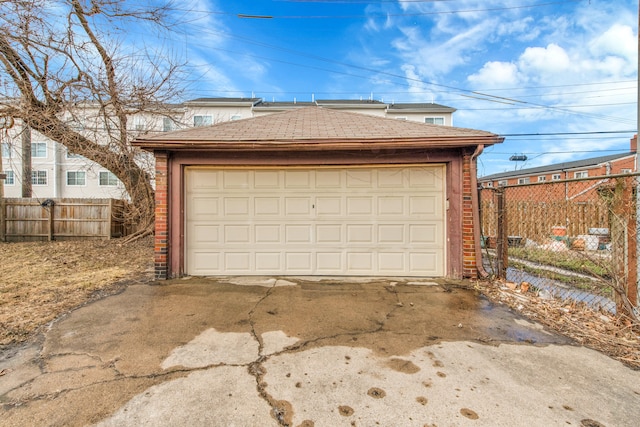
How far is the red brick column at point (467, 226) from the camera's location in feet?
16.5

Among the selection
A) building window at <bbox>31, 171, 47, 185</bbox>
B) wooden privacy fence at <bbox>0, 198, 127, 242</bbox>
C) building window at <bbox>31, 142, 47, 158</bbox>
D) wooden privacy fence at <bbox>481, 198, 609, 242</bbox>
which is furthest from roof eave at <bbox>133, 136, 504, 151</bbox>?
building window at <bbox>31, 142, 47, 158</bbox>

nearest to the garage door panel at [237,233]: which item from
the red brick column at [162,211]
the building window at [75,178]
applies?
the red brick column at [162,211]

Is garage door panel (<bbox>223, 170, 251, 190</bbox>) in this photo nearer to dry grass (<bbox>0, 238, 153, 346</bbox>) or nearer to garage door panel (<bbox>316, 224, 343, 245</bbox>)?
garage door panel (<bbox>316, 224, 343, 245</bbox>)

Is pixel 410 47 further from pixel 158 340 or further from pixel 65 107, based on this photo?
pixel 158 340

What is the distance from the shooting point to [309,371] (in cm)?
239

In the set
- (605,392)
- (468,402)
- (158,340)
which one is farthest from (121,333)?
(605,392)

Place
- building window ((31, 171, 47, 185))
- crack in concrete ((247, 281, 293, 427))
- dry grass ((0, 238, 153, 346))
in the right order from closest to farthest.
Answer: crack in concrete ((247, 281, 293, 427)) < dry grass ((0, 238, 153, 346)) < building window ((31, 171, 47, 185))

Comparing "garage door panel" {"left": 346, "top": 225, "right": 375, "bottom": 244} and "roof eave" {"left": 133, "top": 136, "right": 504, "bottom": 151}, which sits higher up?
"roof eave" {"left": 133, "top": 136, "right": 504, "bottom": 151}

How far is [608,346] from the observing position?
9.34 feet

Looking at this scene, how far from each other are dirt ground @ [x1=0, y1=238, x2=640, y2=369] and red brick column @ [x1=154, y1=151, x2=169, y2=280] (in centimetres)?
53

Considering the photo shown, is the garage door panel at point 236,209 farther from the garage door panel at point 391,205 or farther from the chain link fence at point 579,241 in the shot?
the chain link fence at point 579,241

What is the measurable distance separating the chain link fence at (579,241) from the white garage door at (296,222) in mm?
1857

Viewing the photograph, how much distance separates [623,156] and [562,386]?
3212 centimetres

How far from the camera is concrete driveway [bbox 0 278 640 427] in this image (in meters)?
1.90
